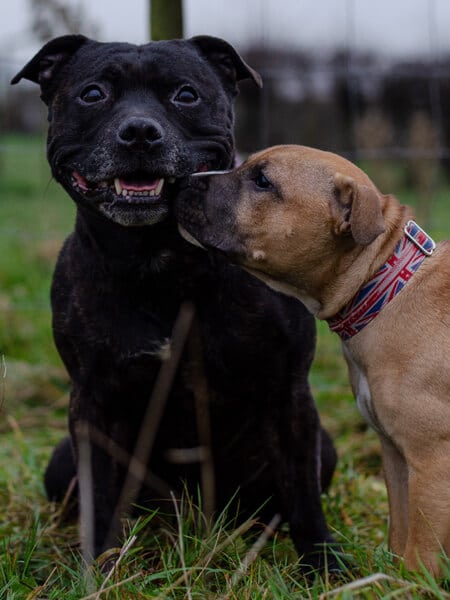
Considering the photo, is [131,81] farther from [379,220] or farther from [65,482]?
[65,482]

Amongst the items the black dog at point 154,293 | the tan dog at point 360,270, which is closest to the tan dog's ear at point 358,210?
the tan dog at point 360,270

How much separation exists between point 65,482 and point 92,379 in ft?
2.83

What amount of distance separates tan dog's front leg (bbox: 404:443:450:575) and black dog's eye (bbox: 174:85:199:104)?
1.69m

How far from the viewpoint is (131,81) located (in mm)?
3826

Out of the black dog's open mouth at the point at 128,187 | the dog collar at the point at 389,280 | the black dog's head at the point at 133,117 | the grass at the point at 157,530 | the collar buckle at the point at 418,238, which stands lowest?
the grass at the point at 157,530

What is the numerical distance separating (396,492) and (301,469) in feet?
1.48

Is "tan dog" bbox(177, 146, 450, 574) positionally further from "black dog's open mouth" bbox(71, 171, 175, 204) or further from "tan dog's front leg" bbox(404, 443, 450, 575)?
"black dog's open mouth" bbox(71, 171, 175, 204)

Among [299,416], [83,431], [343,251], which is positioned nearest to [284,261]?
[343,251]

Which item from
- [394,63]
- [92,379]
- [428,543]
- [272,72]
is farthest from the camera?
[394,63]

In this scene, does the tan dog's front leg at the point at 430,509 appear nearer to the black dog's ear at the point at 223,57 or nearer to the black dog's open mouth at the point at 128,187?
the black dog's open mouth at the point at 128,187

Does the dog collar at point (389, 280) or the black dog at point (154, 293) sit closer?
the dog collar at point (389, 280)

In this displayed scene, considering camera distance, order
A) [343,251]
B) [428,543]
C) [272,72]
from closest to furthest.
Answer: [428,543], [343,251], [272,72]

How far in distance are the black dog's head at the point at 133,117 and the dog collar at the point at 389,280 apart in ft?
2.70

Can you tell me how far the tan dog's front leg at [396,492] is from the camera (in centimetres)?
371
